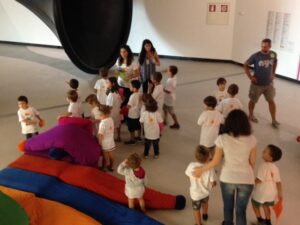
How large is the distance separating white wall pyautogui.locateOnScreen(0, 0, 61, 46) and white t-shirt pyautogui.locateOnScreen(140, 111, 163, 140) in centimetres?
719

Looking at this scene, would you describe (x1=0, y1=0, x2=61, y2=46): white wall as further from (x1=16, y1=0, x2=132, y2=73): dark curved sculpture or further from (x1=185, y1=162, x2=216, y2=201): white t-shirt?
(x1=185, y1=162, x2=216, y2=201): white t-shirt

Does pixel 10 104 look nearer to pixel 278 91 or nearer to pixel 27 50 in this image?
pixel 27 50

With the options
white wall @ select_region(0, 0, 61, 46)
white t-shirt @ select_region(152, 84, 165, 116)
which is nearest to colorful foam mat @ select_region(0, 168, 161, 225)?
white t-shirt @ select_region(152, 84, 165, 116)

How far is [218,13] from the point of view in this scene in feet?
30.5

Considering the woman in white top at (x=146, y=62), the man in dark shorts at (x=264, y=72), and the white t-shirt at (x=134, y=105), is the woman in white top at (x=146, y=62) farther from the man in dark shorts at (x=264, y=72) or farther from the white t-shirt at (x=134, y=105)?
the man in dark shorts at (x=264, y=72)

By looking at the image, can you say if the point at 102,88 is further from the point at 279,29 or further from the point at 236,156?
the point at 279,29

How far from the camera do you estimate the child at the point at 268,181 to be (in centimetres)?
333

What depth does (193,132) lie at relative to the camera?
585cm

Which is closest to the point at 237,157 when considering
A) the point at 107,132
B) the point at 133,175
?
the point at 133,175

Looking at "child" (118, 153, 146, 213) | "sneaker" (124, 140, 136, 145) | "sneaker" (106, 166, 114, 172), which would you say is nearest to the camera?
"child" (118, 153, 146, 213)

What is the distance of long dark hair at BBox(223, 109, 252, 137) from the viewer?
3045mm

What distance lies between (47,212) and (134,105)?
6.70ft

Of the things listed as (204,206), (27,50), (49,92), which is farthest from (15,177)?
(27,50)

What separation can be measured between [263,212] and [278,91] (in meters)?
4.38
